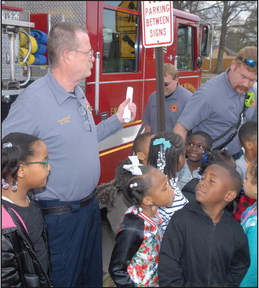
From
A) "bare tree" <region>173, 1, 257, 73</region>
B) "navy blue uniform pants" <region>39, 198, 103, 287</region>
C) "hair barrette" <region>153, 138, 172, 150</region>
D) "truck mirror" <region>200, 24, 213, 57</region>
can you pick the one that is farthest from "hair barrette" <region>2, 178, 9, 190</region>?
"bare tree" <region>173, 1, 257, 73</region>

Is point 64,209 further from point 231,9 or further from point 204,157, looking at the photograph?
point 231,9

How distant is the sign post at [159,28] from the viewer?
3012mm

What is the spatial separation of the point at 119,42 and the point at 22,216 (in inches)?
120

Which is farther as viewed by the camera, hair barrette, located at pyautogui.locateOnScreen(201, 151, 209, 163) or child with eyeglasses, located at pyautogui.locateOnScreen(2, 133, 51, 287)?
hair barrette, located at pyautogui.locateOnScreen(201, 151, 209, 163)

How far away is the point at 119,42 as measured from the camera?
180 inches

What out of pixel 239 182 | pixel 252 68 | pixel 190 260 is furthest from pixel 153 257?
pixel 252 68

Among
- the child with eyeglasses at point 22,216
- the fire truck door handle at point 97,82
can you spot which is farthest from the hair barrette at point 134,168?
the fire truck door handle at point 97,82

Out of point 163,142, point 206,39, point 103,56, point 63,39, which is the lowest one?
point 163,142

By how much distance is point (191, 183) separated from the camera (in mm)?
2617

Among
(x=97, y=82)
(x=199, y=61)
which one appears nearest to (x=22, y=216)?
(x=97, y=82)

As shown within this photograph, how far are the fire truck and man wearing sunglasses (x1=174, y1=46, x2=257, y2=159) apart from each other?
1259mm

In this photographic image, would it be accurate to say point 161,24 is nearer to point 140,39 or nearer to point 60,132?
point 60,132

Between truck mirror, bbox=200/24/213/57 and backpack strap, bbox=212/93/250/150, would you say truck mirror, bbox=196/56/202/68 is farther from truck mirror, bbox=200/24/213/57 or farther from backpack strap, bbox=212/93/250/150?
backpack strap, bbox=212/93/250/150

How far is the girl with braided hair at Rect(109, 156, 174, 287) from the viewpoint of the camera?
1967 millimetres
